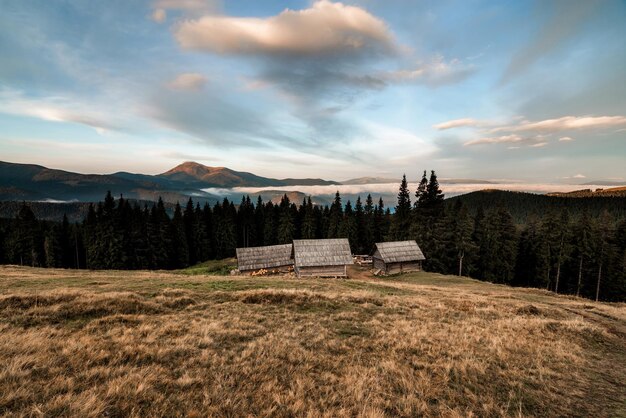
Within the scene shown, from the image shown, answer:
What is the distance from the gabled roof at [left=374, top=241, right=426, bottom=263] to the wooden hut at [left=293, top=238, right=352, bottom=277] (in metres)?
6.61

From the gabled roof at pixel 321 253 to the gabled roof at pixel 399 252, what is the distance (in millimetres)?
6490

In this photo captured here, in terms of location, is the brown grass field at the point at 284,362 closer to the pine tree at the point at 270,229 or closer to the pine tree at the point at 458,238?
the pine tree at the point at 458,238

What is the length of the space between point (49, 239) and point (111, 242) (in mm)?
18300

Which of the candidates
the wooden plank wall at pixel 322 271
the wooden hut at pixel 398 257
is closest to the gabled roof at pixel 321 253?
the wooden plank wall at pixel 322 271

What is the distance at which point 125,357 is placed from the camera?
7.65 m

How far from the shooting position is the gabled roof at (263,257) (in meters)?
50.0

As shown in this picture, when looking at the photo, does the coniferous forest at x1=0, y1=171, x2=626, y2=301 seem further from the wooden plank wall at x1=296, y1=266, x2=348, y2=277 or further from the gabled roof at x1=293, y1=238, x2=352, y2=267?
the wooden plank wall at x1=296, y1=266, x2=348, y2=277

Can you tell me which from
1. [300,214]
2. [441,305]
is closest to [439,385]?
[441,305]

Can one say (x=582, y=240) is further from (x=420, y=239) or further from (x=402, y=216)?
(x=402, y=216)

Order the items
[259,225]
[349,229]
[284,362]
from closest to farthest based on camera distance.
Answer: [284,362] < [349,229] < [259,225]

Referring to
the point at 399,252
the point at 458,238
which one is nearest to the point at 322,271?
the point at 399,252

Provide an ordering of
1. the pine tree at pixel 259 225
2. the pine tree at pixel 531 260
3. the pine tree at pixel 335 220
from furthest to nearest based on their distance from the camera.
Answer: the pine tree at pixel 259 225, the pine tree at pixel 335 220, the pine tree at pixel 531 260

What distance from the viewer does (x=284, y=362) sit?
27.5 ft

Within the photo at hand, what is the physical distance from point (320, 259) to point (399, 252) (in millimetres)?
14777
